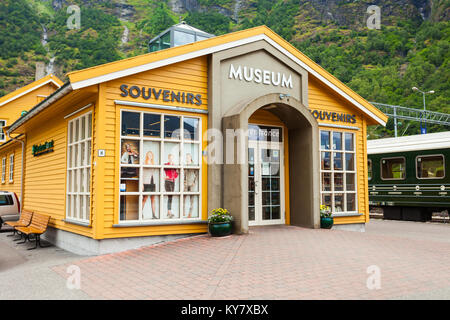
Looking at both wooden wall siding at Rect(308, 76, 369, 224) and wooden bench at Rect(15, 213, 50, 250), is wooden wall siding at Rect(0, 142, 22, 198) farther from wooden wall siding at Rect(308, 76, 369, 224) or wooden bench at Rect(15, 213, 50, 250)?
wooden wall siding at Rect(308, 76, 369, 224)

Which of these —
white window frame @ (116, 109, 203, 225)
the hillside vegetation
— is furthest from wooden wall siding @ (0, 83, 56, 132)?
the hillside vegetation

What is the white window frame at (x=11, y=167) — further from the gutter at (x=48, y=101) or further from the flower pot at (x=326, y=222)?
the flower pot at (x=326, y=222)

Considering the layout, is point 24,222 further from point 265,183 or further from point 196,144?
point 265,183

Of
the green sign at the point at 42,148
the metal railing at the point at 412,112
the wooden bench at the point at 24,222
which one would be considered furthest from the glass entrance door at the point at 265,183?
the metal railing at the point at 412,112

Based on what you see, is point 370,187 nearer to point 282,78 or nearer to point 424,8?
point 282,78

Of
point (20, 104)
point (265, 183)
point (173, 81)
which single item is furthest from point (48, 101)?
point (20, 104)

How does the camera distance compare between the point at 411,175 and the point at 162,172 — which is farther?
the point at 411,175

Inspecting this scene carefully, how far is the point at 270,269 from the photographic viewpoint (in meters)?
6.32

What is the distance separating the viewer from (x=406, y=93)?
55594 mm

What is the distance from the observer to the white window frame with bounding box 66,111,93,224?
9.19 metres

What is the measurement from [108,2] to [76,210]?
5733 inches

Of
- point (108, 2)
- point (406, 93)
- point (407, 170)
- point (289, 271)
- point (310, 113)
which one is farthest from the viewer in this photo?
point (108, 2)

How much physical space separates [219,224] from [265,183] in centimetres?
263
